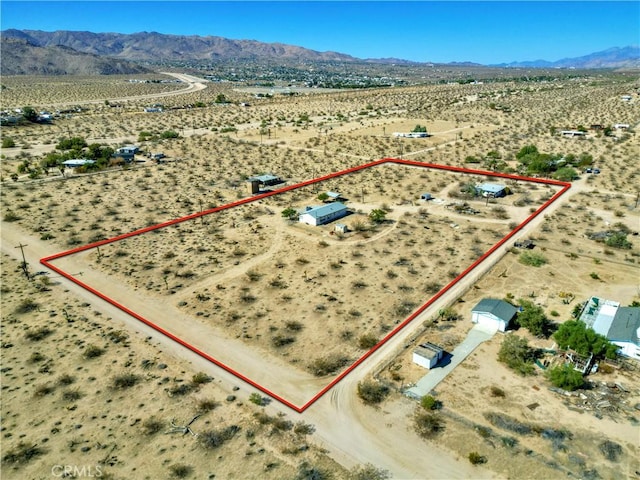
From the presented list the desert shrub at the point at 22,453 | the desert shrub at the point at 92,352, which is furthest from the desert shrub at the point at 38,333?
the desert shrub at the point at 22,453

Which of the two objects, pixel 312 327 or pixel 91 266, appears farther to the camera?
pixel 91 266

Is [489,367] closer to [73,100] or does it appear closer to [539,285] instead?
[539,285]

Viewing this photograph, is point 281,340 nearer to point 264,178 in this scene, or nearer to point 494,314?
point 494,314

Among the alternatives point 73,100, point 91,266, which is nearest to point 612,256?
point 91,266

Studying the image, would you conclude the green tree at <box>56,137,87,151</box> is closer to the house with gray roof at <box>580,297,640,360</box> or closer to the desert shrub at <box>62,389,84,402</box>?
the desert shrub at <box>62,389,84,402</box>

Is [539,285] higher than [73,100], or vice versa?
[73,100]

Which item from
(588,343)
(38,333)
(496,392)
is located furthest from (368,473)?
(38,333)
